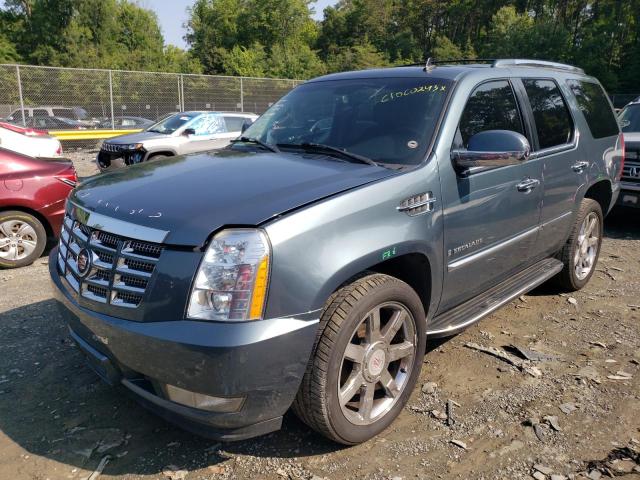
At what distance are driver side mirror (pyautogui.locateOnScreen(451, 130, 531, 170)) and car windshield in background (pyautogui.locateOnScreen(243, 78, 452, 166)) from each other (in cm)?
24

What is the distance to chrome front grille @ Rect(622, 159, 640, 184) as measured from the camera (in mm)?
7184

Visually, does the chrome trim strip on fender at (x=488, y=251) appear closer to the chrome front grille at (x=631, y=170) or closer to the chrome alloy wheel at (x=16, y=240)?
the chrome front grille at (x=631, y=170)

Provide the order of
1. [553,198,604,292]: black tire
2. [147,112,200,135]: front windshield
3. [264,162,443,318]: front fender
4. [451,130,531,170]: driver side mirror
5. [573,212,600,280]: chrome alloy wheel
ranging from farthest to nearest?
[147,112,200,135]: front windshield
[573,212,600,280]: chrome alloy wheel
[553,198,604,292]: black tire
[451,130,531,170]: driver side mirror
[264,162,443,318]: front fender

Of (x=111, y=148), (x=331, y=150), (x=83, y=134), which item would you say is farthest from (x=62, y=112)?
(x=331, y=150)

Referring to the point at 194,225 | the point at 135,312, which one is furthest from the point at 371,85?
the point at 135,312

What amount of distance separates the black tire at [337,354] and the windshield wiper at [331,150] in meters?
0.75

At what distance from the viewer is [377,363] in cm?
275

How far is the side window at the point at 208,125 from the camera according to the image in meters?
12.7

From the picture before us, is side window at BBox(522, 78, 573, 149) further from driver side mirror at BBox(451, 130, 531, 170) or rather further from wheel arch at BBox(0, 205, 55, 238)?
wheel arch at BBox(0, 205, 55, 238)

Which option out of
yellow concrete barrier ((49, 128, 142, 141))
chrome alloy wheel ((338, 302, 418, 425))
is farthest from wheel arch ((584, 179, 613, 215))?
yellow concrete barrier ((49, 128, 142, 141))

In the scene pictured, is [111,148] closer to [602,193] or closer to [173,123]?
[173,123]

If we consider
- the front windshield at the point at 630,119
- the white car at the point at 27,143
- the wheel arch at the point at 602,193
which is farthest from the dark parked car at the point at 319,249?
the white car at the point at 27,143

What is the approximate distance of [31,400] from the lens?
319cm

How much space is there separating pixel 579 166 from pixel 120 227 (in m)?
3.75
